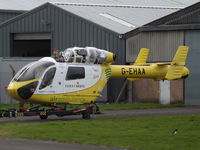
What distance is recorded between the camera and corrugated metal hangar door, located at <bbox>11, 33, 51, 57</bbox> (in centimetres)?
4650

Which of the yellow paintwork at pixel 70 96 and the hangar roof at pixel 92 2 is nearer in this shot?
the yellow paintwork at pixel 70 96

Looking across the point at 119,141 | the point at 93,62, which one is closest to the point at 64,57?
the point at 93,62

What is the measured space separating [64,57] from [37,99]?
88.0 inches

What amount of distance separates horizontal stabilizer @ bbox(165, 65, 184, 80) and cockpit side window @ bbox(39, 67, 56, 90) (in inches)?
241

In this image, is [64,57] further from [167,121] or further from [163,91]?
[163,91]

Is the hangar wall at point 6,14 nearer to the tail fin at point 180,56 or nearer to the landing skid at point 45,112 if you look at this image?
the tail fin at point 180,56

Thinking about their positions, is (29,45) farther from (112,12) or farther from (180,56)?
(180,56)

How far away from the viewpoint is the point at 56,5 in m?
43.7

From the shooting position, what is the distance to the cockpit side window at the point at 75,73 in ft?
91.9

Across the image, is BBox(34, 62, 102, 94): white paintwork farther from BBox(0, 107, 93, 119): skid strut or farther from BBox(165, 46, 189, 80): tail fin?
BBox(165, 46, 189, 80): tail fin

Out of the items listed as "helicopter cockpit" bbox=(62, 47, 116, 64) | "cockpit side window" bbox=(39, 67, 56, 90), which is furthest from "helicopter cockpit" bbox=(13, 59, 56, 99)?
"helicopter cockpit" bbox=(62, 47, 116, 64)

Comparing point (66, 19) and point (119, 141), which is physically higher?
point (66, 19)

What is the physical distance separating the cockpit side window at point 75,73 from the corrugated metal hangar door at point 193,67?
36.9 ft

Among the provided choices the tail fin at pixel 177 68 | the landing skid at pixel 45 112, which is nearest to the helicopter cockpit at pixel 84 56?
the landing skid at pixel 45 112
